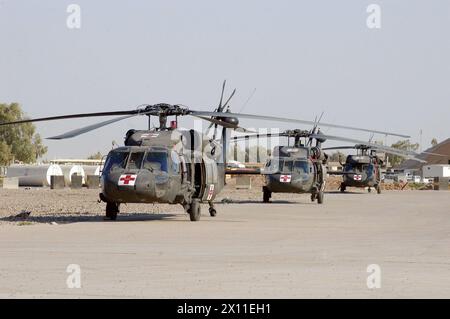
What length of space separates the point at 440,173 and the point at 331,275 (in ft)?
313

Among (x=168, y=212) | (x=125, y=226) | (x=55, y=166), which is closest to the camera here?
(x=125, y=226)

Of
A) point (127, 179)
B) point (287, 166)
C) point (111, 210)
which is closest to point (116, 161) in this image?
point (127, 179)

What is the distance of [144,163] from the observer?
2083 centimetres

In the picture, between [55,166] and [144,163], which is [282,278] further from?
[55,166]

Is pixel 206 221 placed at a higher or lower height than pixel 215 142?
lower

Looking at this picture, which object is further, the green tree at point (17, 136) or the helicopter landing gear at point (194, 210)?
the green tree at point (17, 136)

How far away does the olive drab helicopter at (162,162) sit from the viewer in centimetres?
2003

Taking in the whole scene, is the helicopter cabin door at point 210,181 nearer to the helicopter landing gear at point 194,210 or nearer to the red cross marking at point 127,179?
the helicopter landing gear at point 194,210

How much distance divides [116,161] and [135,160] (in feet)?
1.58

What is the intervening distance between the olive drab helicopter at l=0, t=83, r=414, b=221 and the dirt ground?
764 millimetres

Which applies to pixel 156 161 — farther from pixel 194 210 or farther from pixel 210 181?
pixel 210 181

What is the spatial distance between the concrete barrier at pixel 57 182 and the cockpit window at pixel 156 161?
44.5 metres

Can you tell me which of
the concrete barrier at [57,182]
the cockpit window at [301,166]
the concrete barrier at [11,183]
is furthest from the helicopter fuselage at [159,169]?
the concrete barrier at [11,183]
